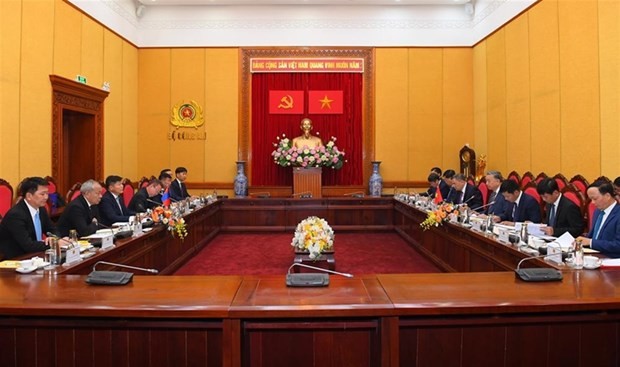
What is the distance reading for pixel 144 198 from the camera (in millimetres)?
5805

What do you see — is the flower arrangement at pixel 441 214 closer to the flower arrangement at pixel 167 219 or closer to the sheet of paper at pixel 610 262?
the sheet of paper at pixel 610 262

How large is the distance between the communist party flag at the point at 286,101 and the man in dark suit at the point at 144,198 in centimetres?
441

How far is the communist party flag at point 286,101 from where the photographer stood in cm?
991

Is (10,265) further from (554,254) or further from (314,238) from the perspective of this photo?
(554,254)

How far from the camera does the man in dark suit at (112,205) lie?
4.77 metres

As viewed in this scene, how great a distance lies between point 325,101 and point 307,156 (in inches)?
64.0

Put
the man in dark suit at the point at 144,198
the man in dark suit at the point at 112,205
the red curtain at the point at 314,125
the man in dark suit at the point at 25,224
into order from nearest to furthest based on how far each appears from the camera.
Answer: the man in dark suit at the point at 25,224 → the man in dark suit at the point at 112,205 → the man in dark suit at the point at 144,198 → the red curtain at the point at 314,125

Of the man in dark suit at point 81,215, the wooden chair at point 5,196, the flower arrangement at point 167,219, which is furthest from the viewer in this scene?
the wooden chair at point 5,196

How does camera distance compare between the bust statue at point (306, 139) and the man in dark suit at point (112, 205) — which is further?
the bust statue at point (306, 139)

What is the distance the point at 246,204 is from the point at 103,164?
264 cm

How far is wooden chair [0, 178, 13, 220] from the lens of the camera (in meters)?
4.96

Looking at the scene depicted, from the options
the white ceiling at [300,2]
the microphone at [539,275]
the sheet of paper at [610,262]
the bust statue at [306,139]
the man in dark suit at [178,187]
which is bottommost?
the sheet of paper at [610,262]

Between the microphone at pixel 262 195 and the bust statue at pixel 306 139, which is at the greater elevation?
the bust statue at pixel 306 139

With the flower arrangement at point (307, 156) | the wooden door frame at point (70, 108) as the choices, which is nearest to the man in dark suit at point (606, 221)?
the flower arrangement at point (307, 156)
